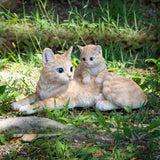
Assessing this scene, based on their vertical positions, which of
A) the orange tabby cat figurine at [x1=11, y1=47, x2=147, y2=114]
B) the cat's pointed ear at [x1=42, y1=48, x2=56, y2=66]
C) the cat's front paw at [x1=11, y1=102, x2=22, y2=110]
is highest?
the cat's pointed ear at [x1=42, y1=48, x2=56, y2=66]

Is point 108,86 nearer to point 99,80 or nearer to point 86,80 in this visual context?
point 99,80

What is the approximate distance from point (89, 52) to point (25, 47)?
2462 mm

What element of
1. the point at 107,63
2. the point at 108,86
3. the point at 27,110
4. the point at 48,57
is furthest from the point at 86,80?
the point at 107,63

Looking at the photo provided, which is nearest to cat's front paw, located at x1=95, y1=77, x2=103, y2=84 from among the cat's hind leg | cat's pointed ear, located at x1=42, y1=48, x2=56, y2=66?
cat's pointed ear, located at x1=42, y1=48, x2=56, y2=66

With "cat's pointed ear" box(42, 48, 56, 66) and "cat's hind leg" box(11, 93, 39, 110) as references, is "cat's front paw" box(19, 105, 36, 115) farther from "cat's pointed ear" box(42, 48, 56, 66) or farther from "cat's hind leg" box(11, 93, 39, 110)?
"cat's pointed ear" box(42, 48, 56, 66)

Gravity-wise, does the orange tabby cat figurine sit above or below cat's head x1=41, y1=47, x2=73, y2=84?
below

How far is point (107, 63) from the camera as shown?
5.11 meters

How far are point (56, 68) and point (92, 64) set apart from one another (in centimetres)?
54

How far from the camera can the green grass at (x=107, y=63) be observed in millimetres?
2771

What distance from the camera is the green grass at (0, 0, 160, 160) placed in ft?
9.09

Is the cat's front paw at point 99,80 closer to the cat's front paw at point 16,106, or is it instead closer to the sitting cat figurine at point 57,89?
the sitting cat figurine at point 57,89

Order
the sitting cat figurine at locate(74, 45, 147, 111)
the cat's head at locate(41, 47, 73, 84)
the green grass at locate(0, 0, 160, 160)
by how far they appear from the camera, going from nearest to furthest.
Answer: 1. the green grass at locate(0, 0, 160, 160)
2. the cat's head at locate(41, 47, 73, 84)
3. the sitting cat figurine at locate(74, 45, 147, 111)

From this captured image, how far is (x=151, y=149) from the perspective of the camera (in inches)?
108

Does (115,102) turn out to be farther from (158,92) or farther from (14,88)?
(14,88)
